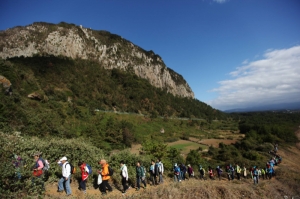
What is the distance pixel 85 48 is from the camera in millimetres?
99438

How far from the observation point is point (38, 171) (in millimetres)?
6402

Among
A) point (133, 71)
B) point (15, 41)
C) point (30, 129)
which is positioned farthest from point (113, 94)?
point (30, 129)

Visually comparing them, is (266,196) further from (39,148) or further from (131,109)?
(131,109)

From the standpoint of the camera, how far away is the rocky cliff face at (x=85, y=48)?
253 ft

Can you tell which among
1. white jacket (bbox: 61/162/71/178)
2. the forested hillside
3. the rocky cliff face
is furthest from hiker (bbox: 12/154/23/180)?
the rocky cliff face

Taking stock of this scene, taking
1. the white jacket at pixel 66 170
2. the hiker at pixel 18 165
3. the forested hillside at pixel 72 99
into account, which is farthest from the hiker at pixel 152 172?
the forested hillside at pixel 72 99

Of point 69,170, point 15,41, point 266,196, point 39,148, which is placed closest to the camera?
point 69,170

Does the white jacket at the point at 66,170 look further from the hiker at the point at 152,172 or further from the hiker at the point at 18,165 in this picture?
the hiker at the point at 152,172

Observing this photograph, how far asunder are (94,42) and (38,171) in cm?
11368

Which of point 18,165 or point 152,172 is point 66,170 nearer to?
point 18,165

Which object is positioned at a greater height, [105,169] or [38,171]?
[38,171]

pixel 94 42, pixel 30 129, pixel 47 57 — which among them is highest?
pixel 94 42

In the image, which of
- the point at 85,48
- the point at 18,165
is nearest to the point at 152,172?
the point at 18,165

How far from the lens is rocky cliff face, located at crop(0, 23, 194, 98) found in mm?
77000
